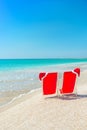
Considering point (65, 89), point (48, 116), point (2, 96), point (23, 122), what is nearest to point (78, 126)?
point (48, 116)

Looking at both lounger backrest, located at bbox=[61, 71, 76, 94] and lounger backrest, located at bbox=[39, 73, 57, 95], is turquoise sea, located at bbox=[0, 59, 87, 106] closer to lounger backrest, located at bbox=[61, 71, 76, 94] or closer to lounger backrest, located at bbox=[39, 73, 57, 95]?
lounger backrest, located at bbox=[39, 73, 57, 95]

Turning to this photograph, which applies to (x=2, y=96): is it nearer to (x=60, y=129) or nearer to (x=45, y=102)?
(x=45, y=102)

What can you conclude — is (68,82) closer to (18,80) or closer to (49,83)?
(49,83)

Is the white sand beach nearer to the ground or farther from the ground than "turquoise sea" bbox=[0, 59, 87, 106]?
farther from the ground

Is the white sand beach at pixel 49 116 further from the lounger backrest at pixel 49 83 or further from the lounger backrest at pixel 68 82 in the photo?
the lounger backrest at pixel 68 82

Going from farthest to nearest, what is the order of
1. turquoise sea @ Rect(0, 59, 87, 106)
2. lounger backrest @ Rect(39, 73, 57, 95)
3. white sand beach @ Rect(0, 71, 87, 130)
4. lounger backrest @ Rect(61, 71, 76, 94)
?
turquoise sea @ Rect(0, 59, 87, 106) < lounger backrest @ Rect(61, 71, 76, 94) < lounger backrest @ Rect(39, 73, 57, 95) < white sand beach @ Rect(0, 71, 87, 130)

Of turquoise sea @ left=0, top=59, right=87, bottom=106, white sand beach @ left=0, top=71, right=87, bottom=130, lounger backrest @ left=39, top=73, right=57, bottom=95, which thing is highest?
lounger backrest @ left=39, top=73, right=57, bottom=95

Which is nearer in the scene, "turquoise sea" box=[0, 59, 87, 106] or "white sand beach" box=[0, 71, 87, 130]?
"white sand beach" box=[0, 71, 87, 130]

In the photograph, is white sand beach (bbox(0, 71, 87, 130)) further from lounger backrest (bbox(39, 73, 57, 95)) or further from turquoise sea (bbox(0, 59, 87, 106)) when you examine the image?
turquoise sea (bbox(0, 59, 87, 106))

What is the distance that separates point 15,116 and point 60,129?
1.47 metres

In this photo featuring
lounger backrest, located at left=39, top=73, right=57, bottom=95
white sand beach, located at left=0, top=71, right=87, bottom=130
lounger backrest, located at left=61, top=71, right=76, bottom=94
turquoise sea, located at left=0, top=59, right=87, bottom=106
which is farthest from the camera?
turquoise sea, located at left=0, top=59, right=87, bottom=106

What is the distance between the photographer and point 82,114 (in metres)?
5.25

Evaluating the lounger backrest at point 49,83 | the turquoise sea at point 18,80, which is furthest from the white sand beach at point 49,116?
the turquoise sea at point 18,80

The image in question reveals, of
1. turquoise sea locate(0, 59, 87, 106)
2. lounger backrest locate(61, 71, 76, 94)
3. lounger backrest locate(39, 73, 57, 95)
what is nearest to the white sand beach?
lounger backrest locate(39, 73, 57, 95)
